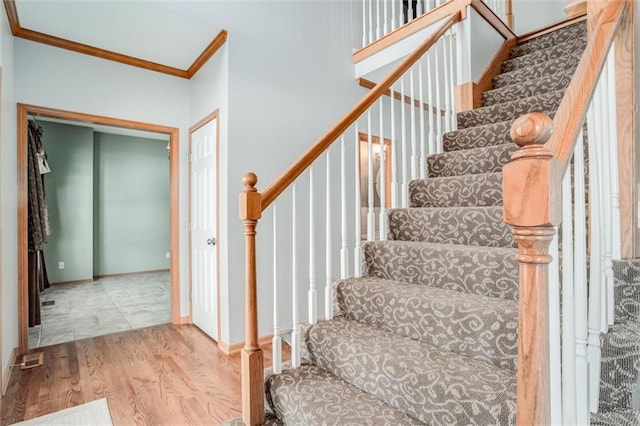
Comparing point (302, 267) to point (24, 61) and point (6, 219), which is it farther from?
point (24, 61)

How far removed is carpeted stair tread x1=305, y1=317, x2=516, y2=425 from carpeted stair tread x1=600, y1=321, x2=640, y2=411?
0.92ft

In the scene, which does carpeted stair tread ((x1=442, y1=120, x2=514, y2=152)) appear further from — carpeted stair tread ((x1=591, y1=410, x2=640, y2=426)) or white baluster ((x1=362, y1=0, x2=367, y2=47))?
white baluster ((x1=362, y1=0, x2=367, y2=47))

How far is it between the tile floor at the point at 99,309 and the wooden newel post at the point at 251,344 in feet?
Answer: 8.36

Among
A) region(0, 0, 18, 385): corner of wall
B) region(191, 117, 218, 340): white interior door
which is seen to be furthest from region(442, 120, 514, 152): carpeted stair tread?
region(0, 0, 18, 385): corner of wall

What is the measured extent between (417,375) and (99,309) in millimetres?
4190

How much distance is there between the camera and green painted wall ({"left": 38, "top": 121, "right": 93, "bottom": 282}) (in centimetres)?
530

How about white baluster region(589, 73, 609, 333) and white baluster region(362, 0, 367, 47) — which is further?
white baluster region(362, 0, 367, 47)

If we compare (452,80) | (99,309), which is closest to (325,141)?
(452,80)

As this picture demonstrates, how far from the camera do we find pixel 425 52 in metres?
2.45

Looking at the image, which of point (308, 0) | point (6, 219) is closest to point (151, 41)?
point (308, 0)

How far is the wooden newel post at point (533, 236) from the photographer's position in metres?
0.69

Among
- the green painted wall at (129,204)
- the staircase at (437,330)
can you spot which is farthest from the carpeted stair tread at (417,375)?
the green painted wall at (129,204)

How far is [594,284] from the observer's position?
1.09 metres

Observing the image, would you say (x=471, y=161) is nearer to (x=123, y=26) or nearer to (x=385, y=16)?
(x=385, y=16)
